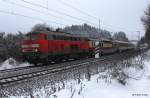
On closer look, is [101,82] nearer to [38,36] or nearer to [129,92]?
[129,92]

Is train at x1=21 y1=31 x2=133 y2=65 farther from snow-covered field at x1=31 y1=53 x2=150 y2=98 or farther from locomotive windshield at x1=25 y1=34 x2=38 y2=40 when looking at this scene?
snow-covered field at x1=31 y1=53 x2=150 y2=98

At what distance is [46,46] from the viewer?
2577 cm

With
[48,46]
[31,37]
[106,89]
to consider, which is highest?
[31,37]

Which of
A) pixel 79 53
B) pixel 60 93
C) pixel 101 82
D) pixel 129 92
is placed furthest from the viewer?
pixel 79 53

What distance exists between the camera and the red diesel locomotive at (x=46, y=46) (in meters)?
25.2

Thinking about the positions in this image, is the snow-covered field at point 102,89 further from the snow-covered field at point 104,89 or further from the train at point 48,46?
the train at point 48,46

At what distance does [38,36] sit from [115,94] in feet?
48.9

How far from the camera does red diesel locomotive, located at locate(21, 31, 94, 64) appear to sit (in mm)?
25219

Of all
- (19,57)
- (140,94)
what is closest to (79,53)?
→ (19,57)

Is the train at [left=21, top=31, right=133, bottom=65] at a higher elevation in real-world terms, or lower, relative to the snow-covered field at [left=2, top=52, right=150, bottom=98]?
higher

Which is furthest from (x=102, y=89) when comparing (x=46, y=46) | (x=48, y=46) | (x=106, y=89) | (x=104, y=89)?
(x=48, y=46)

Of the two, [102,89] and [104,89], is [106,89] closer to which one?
[104,89]

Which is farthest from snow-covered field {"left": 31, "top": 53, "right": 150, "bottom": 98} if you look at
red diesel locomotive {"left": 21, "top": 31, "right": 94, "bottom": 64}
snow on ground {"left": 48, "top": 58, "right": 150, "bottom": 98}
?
red diesel locomotive {"left": 21, "top": 31, "right": 94, "bottom": 64}

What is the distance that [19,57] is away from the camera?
3791 centimetres
